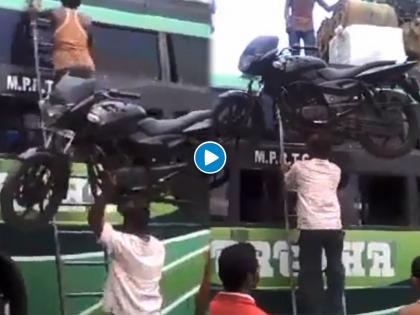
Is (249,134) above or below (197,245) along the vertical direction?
above

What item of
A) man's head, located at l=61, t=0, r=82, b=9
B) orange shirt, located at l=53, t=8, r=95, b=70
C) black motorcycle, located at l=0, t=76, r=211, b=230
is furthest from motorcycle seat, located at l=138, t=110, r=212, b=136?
man's head, located at l=61, t=0, r=82, b=9

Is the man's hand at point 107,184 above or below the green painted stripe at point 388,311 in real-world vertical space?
above

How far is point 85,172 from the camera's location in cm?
432

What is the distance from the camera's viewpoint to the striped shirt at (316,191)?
4805 mm

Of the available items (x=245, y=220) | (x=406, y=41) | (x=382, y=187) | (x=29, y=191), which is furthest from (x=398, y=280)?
(x=29, y=191)

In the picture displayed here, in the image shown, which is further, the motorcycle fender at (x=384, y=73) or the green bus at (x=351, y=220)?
the motorcycle fender at (x=384, y=73)

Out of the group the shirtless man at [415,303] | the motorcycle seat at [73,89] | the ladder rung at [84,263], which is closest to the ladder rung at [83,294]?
the ladder rung at [84,263]

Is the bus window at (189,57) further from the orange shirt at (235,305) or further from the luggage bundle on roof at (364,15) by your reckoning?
the orange shirt at (235,305)

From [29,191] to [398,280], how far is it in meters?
1.84

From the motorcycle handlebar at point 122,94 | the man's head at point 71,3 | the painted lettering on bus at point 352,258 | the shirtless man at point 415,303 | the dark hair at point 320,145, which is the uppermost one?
the man's head at point 71,3

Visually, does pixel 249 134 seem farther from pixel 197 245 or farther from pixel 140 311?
pixel 140 311

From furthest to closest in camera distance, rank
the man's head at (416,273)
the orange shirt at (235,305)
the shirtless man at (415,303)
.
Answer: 1. the man's head at (416,273)
2. the shirtless man at (415,303)
3. the orange shirt at (235,305)

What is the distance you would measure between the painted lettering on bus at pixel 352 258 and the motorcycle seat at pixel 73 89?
1009mm

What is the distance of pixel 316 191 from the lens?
4867mm
